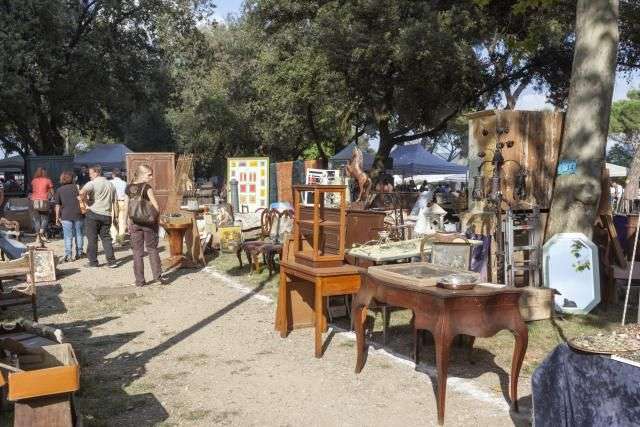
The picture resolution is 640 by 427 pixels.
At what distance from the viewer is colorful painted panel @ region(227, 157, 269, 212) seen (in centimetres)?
1930

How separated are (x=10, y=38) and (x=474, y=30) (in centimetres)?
1411

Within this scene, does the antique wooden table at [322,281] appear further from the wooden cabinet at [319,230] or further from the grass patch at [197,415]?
the grass patch at [197,415]

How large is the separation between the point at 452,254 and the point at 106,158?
23.8 metres

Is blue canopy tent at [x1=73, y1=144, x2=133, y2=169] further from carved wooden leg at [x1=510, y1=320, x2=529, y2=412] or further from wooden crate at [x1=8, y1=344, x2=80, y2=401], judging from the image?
carved wooden leg at [x1=510, y1=320, x2=529, y2=412]

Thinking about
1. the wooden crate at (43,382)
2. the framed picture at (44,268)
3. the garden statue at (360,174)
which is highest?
the garden statue at (360,174)

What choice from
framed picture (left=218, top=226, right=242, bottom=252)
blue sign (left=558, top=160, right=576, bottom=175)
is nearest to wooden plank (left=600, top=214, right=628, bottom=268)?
blue sign (left=558, top=160, right=576, bottom=175)

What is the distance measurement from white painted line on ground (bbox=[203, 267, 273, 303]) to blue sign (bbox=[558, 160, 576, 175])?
4.04 m

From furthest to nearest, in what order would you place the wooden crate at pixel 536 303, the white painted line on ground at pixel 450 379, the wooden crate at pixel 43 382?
1. the wooden crate at pixel 536 303
2. the white painted line on ground at pixel 450 379
3. the wooden crate at pixel 43 382

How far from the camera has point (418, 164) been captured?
27.0 meters

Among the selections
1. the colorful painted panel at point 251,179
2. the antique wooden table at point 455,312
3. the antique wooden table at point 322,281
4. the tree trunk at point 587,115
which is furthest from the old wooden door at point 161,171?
the antique wooden table at point 455,312

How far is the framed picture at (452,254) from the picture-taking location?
6.45 meters

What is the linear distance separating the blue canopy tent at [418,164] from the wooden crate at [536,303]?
20163 mm

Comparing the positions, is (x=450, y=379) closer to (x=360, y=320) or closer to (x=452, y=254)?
(x=360, y=320)

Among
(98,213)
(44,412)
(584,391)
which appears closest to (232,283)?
(98,213)
